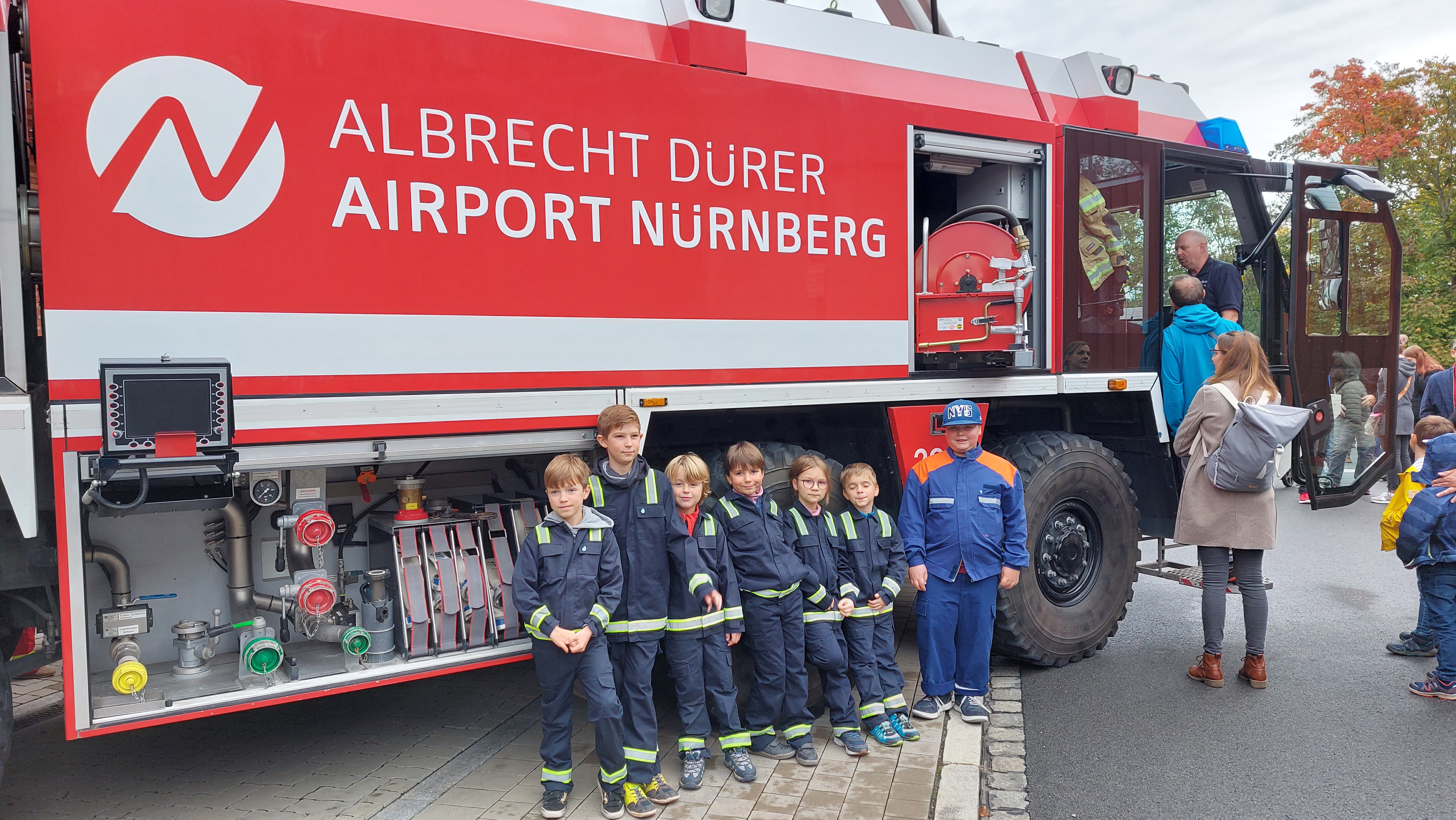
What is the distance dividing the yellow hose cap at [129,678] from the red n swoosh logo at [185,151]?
151 cm

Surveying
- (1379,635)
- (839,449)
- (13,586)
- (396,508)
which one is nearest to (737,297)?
(839,449)

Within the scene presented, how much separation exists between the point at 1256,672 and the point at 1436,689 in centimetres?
81

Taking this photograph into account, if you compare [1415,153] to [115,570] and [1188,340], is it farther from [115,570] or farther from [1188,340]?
[115,570]

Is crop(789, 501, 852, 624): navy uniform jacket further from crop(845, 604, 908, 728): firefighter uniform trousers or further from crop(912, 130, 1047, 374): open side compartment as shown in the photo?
crop(912, 130, 1047, 374): open side compartment

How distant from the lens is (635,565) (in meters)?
3.58

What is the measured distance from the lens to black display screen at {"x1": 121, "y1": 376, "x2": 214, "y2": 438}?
9.09ft

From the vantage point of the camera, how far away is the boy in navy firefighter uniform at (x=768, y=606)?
3.81 meters

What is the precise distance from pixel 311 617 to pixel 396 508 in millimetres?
535

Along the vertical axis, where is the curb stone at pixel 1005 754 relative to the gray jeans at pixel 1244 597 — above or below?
below

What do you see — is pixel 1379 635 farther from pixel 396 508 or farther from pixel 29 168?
pixel 29 168

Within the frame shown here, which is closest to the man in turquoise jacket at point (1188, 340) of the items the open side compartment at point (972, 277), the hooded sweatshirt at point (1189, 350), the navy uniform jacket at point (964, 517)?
the hooded sweatshirt at point (1189, 350)

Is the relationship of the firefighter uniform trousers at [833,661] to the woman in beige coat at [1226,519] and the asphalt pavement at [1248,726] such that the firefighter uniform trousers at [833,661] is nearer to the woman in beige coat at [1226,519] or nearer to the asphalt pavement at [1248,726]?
the asphalt pavement at [1248,726]

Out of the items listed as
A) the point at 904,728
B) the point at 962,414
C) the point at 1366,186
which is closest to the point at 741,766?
the point at 904,728

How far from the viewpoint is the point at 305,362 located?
3.10m
